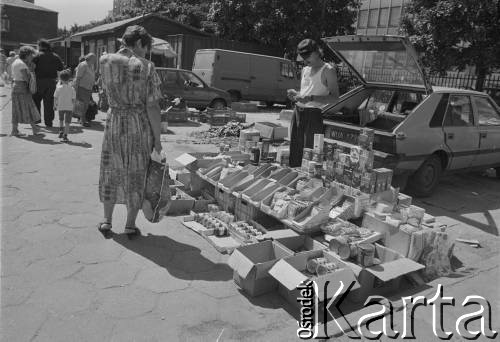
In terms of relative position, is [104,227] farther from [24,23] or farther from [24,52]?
[24,23]

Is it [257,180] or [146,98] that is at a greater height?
[146,98]

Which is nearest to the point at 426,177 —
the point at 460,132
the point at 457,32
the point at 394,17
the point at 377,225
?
the point at 460,132

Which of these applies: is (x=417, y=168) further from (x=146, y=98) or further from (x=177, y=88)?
(x=177, y=88)

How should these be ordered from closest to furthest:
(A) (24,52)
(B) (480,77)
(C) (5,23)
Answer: (A) (24,52), (B) (480,77), (C) (5,23)

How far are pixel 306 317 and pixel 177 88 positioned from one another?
1190 cm

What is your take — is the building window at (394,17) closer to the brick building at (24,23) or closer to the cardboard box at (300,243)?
the cardboard box at (300,243)

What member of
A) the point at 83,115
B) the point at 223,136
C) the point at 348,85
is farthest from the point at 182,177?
the point at 348,85

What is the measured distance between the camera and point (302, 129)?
589 centimetres

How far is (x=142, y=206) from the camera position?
4152 mm

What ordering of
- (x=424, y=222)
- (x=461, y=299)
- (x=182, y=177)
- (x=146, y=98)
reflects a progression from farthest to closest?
(x=182, y=177) < (x=424, y=222) < (x=146, y=98) < (x=461, y=299)

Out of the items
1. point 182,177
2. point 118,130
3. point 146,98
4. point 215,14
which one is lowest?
point 182,177

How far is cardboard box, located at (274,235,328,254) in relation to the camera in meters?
Result: 4.10

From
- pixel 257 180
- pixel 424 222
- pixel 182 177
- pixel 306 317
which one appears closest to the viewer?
pixel 306 317

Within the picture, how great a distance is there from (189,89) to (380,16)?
1059 inches
